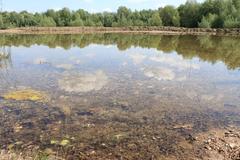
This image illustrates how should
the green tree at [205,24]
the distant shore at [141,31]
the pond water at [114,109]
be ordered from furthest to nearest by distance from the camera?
1. the green tree at [205,24]
2. the distant shore at [141,31]
3. the pond water at [114,109]

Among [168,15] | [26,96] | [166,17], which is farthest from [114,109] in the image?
[166,17]

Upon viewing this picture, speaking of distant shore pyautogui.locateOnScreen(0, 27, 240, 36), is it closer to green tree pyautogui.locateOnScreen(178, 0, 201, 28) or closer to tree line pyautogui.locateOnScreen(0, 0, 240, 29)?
tree line pyautogui.locateOnScreen(0, 0, 240, 29)

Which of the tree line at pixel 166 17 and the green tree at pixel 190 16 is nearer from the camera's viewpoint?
the tree line at pixel 166 17

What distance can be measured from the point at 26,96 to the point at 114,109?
149 inches

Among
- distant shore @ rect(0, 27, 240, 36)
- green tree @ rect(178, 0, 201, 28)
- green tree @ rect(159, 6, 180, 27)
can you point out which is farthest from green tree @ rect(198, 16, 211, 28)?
green tree @ rect(159, 6, 180, 27)

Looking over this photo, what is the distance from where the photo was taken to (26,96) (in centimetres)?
1209

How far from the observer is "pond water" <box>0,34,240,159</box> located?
769cm

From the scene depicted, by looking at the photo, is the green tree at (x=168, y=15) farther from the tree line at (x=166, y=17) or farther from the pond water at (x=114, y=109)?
the pond water at (x=114, y=109)

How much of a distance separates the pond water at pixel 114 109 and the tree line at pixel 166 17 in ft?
158

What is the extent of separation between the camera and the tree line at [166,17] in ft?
210

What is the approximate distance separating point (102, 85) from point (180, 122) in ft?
18.4

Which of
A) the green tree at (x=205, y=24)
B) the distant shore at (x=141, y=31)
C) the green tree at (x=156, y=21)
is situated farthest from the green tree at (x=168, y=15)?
the green tree at (x=205, y=24)

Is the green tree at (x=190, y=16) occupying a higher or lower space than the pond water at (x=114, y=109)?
higher

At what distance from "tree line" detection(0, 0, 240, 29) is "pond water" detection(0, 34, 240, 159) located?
158 ft
